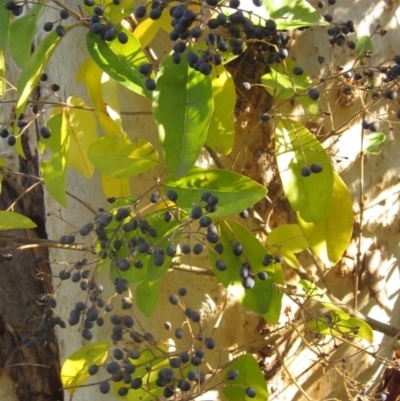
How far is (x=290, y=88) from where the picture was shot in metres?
0.94

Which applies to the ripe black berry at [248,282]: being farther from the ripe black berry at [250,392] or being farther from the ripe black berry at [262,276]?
the ripe black berry at [250,392]

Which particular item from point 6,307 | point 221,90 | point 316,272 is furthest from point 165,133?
point 6,307

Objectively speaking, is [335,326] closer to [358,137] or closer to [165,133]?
[358,137]

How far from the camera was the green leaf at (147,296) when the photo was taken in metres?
0.97

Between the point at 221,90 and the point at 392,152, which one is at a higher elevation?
the point at 221,90

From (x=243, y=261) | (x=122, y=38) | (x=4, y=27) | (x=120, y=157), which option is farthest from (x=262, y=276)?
(x=4, y=27)

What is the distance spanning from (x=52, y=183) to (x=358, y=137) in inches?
22.5

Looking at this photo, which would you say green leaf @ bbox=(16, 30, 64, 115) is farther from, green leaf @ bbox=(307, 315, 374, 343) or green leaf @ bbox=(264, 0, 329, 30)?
green leaf @ bbox=(307, 315, 374, 343)

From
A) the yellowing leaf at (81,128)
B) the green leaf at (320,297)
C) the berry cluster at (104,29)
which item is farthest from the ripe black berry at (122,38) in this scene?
the green leaf at (320,297)

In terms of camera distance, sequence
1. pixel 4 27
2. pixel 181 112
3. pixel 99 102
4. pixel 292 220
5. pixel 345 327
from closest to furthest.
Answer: pixel 181 112 → pixel 4 27 → pixel 99 102 → pixel 345 327 → pixel 292 220

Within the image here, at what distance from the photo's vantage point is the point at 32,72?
2.49ft

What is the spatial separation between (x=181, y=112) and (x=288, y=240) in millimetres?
374

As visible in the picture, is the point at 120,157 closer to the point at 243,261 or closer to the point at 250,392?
the point at 243,261

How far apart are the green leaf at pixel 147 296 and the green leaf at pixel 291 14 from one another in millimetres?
416
